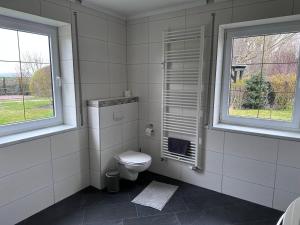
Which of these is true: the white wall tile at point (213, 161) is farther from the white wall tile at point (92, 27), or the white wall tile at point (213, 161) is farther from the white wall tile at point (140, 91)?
the white wall tile at point (92, 27)

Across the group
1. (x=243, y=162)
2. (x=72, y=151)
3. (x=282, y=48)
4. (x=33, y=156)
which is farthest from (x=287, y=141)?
(x=33, y=156)

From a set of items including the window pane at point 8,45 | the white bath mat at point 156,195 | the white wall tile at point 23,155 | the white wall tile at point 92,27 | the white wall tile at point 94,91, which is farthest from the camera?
the white wall tile at point 94,91

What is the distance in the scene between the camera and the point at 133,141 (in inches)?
118

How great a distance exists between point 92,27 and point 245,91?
6.27 feet

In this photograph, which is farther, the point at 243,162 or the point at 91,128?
the point at 91,128

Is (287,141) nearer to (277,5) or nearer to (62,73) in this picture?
(277,5)

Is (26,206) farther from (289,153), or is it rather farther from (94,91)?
(289,153)

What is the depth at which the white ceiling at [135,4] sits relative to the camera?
7.73 ft

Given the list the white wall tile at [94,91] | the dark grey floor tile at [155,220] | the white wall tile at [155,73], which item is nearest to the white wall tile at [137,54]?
the white wall tile at [155,73]

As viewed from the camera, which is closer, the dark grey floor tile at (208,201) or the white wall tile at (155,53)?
the dark grey floor tile at (208,201)

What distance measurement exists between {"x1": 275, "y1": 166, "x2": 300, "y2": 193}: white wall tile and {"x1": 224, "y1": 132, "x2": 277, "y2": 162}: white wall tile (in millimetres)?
133

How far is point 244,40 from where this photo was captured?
92.0 inches

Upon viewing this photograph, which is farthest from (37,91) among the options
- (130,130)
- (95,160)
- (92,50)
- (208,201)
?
(208,201)

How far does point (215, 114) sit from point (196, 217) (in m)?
1.12
